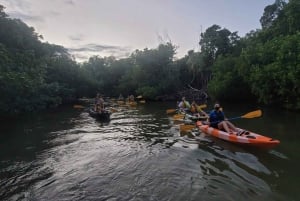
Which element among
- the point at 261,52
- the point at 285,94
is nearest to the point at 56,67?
Answer: the point at 261,52

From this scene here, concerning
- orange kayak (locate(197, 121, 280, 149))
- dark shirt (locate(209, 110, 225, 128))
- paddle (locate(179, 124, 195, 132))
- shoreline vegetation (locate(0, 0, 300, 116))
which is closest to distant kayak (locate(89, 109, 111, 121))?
shoreline vegetation (locate(0, 0, 300, 116))

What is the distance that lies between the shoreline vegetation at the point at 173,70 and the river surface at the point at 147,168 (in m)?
7.49

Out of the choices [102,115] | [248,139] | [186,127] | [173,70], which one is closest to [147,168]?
[248,139]

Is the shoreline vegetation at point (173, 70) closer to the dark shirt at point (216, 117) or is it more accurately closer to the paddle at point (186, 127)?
the dark shirt at point (216, 117)

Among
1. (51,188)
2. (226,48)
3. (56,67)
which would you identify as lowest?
(51,188)

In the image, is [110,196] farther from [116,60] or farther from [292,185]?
[116,60]

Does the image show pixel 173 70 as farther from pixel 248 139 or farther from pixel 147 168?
pixel 147 168

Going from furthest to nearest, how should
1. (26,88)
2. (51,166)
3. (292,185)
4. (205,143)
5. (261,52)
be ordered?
(261,52), (26,88), (205,143), (51,166), (292,185)

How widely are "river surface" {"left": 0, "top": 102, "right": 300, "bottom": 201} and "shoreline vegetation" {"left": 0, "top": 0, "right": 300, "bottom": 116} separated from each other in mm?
7492

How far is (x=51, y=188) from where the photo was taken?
6.50 meters

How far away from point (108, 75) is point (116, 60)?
4.01 m

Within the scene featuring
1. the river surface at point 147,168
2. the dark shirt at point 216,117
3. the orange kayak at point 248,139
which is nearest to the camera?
the river surface at point 147,168

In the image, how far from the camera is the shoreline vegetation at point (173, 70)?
19000mm

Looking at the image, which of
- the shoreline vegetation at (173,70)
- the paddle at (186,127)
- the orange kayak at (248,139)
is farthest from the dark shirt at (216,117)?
the shoreline vegetation at (173,70)
